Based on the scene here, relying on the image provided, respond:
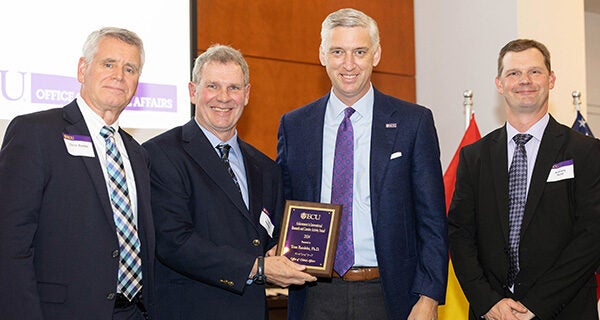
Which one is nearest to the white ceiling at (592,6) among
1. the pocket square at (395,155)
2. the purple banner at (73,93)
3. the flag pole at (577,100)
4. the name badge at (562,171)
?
the flag pole at (577,100)

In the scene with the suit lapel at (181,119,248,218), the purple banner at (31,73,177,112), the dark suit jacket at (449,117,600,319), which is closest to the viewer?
the suit lapel at (181,119,248,218)

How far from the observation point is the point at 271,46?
5809mm

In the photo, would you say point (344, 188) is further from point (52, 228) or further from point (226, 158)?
point (52, 228)

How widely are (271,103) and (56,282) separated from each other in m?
3.51

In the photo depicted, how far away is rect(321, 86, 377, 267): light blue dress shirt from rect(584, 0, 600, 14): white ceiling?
6484mm

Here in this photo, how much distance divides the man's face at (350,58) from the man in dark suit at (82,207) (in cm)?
85

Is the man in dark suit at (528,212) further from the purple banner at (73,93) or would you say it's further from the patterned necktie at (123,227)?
the purple banner at (73,93)

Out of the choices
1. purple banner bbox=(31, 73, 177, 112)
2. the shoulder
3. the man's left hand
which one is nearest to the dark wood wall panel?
purple banner bbox=(31, 73, 177, 112)

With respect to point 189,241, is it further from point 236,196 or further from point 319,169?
point 319,169

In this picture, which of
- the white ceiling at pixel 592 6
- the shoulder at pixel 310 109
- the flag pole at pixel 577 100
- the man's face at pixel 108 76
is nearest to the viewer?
the man's face at pixel 108 76

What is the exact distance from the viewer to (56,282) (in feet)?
8.02

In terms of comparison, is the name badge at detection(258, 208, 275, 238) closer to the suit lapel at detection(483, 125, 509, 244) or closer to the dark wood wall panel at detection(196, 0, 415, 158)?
the suit lapel at detection(483, 125, 509, 244)

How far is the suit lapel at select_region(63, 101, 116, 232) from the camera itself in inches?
101

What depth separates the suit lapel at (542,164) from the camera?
3.18 metres
